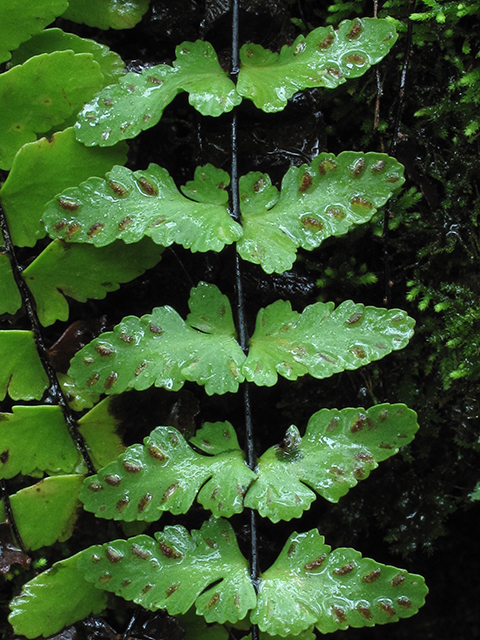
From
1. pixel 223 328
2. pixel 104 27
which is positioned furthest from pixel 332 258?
pixel 104 27

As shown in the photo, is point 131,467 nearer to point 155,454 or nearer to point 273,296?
point 155,454

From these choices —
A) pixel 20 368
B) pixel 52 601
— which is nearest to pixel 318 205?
pixel 20 368

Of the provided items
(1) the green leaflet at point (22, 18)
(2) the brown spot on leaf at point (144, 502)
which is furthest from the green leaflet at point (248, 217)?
(2) the brown spot on leaf at point (144, 502)

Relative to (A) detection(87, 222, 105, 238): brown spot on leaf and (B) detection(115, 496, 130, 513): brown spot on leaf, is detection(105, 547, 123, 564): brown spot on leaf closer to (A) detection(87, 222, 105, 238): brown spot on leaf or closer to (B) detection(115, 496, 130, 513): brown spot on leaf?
(B) detection(115, 496, 130, 513): brown spot on leaf

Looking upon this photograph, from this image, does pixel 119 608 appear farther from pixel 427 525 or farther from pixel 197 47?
pixel 197 47

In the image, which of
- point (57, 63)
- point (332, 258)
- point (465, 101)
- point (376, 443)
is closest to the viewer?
point (376, 443)
